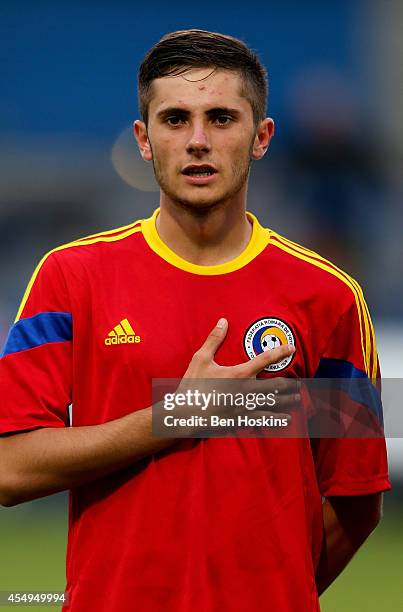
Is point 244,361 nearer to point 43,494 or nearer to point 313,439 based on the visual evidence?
point 313,439

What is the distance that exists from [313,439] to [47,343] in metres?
0.69

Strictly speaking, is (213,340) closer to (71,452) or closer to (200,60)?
(71,452)

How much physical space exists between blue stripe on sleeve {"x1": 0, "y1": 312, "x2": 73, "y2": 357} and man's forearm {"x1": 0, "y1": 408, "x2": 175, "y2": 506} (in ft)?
0.64

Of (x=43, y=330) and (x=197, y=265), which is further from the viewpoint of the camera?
(x=197, y=265)

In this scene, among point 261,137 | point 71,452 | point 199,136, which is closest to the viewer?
point 71,452

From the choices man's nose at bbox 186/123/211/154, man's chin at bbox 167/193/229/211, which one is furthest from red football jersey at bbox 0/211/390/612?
man's nose at bbox 186/123/211/154

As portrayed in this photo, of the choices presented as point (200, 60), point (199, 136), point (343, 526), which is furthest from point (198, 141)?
point (343, 526)

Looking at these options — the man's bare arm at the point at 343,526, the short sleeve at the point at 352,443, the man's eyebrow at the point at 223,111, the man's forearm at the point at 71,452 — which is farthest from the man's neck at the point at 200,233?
the man's bare arm at the point at 343,526

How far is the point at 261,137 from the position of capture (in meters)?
2.55

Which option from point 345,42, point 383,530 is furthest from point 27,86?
point 383,530

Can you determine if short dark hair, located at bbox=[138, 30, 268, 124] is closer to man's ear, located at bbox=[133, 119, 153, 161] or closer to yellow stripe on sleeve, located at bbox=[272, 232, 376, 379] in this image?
man's ear, located at bbox=[133, 119, 153, 161]

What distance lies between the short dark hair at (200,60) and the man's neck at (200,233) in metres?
0.23

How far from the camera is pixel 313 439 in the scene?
2.49 m

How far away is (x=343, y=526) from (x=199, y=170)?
3.12 ft
